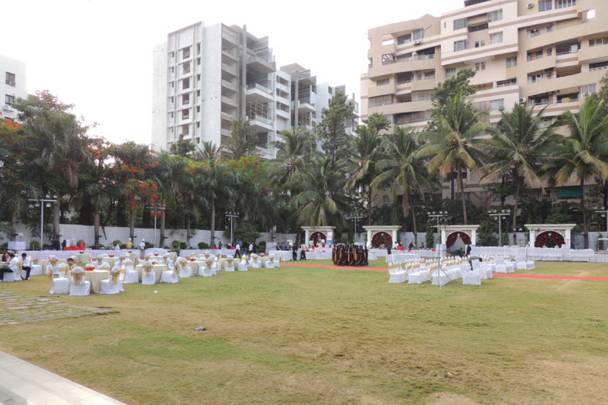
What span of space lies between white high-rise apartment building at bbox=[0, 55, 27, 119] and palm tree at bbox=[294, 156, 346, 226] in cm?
3418

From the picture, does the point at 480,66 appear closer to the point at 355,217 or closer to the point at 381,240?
the point at 355,217

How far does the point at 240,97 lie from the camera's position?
66125 mm

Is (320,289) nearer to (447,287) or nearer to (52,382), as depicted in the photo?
(447,287)

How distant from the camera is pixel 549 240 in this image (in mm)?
36438

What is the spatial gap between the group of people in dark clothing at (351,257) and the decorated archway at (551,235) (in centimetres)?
1712

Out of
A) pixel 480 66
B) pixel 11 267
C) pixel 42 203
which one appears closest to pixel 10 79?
pixel 42 203

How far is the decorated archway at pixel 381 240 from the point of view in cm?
4194

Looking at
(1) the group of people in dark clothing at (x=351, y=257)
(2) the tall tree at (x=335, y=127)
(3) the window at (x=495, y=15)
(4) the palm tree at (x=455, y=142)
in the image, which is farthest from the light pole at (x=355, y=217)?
(3) the window at (x=495, y=15)

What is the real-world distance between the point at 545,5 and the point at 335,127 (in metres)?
26.8

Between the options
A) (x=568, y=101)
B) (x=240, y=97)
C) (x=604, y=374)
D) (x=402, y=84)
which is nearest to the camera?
(x=604, y=374)

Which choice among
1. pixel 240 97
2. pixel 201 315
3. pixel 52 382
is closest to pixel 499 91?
pixel 240 97

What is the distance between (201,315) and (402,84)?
5466 cm

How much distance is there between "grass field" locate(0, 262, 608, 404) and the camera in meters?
4.95

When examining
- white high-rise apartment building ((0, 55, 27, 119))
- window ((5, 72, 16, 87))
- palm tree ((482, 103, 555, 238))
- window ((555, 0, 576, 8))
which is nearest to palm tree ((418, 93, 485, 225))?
palm tree ((482, 103, 555, 238))
